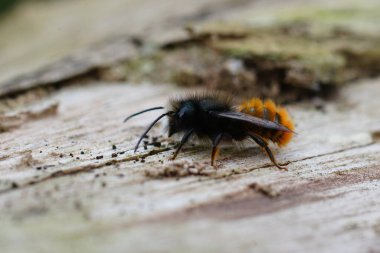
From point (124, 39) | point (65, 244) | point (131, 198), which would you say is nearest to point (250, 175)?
point (131, 198)

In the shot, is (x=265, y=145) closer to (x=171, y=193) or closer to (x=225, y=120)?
(x=225, y=120)

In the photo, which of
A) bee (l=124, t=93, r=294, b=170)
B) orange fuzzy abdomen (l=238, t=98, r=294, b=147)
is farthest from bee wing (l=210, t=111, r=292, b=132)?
orange fuzzy abdomen (l=238, t=98, r=294, b=147)

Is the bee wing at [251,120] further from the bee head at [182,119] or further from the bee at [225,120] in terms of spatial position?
the bee head at [182,119]

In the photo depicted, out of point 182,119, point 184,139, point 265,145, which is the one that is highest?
point 182,119

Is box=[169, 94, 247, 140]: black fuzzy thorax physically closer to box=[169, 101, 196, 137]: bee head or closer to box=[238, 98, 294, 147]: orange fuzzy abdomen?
box=[169, 101, 196, 137]: bee head

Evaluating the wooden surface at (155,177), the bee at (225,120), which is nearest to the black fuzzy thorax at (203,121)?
the bee at (225,120)

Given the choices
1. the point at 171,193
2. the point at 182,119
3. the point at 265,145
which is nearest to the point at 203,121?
the point at 182,119
